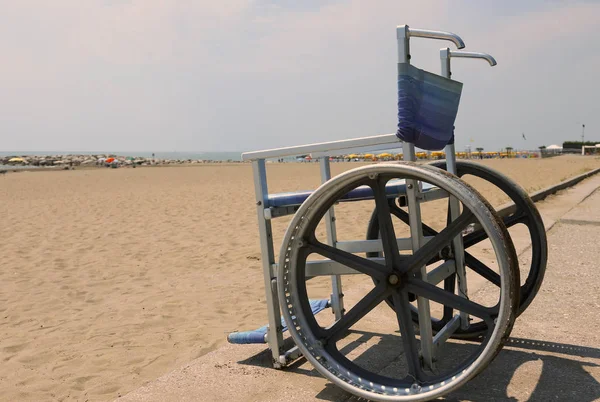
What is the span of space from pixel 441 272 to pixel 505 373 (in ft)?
1.78

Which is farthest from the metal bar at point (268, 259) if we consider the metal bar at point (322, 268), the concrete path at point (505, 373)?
the metal bar at point (322, 268)

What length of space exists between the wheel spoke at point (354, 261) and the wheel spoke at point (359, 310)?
0.05 metres

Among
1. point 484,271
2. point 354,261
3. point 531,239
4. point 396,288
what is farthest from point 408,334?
point 531,239

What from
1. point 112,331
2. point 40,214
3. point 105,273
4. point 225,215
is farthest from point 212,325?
point 40,214

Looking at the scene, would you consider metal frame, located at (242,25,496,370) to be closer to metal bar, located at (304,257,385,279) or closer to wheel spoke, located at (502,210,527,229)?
metal bar, located at (304,257,385,279)

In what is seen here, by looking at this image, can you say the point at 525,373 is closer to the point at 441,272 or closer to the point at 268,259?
the point at 441,272

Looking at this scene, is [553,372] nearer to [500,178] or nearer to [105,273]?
[500,178]

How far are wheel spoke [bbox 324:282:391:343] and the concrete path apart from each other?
0.89 ft

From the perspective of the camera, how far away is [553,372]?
268 cm

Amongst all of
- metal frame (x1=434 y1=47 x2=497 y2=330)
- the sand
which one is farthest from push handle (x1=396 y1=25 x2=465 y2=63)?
the sand

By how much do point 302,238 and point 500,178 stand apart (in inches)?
52.4

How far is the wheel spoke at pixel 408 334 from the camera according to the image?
2299mm

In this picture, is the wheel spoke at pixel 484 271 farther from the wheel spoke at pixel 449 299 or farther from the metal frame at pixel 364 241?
the wheel spoke at pixel 449 299

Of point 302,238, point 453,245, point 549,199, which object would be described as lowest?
point 549,199
